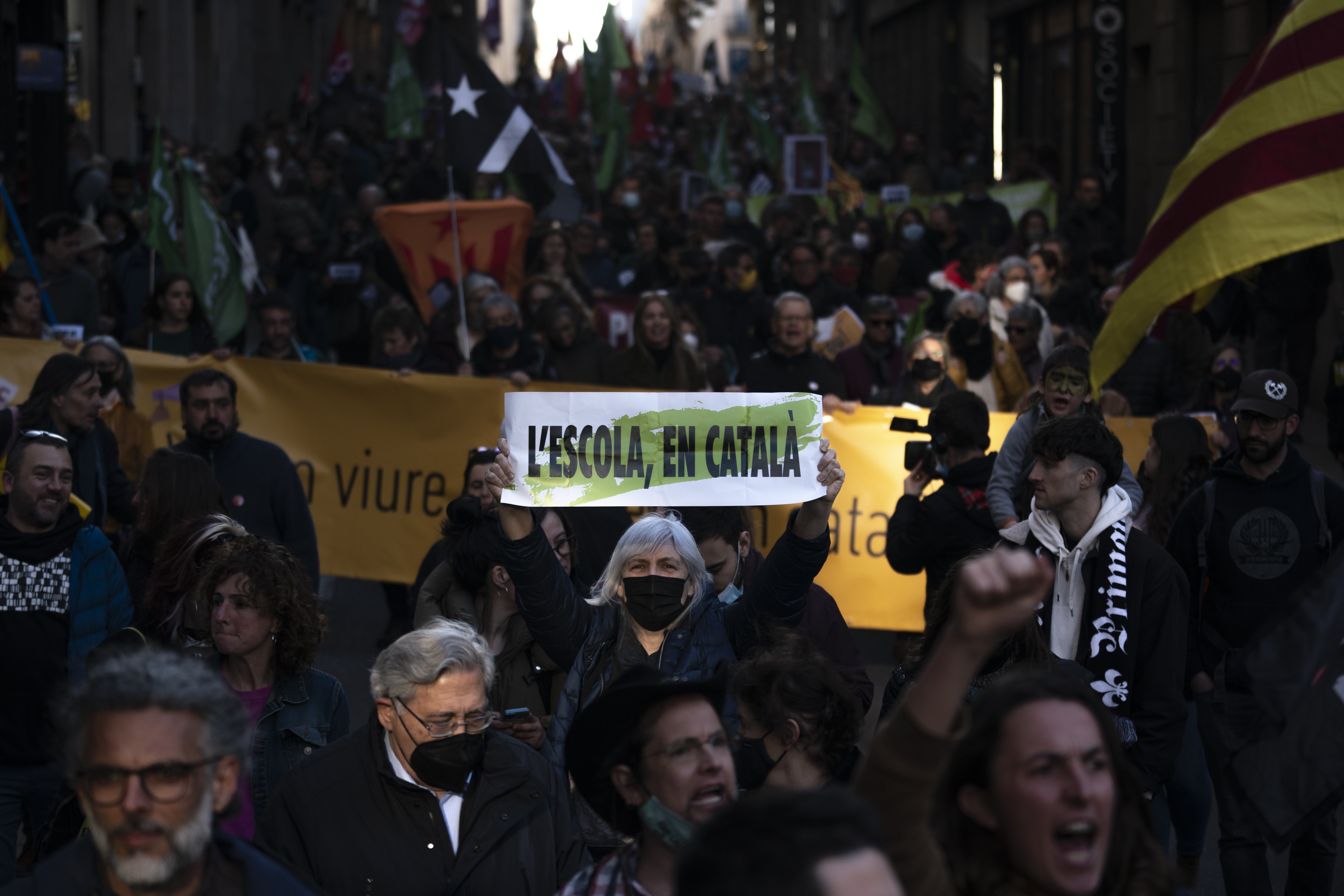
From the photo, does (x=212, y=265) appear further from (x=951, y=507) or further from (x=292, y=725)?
(x=292, y=725)

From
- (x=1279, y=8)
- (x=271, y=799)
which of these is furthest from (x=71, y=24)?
(x=271, y=799)

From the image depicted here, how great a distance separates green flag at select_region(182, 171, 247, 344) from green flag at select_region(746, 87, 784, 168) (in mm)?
11453

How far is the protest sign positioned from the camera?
4.79 metres

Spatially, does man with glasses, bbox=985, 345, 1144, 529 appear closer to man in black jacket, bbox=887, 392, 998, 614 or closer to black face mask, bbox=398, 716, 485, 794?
man in black jacket, bbox=887, 392, 998, 614

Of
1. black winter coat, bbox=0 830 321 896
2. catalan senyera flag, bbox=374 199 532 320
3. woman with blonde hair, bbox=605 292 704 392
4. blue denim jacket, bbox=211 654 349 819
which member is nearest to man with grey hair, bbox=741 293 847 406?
woman with blonde hair, bbox=605 292 704 392

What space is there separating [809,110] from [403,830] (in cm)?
1851

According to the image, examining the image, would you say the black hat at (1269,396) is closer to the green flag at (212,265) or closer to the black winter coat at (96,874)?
the black winter coat at (96,874)

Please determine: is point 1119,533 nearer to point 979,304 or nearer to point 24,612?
point 24,612

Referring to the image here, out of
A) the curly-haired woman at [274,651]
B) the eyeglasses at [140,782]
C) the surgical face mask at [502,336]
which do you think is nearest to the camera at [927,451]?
the curly-haired woman at [274,651]

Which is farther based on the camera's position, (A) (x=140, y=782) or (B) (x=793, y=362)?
(B) (x=793, y=362)

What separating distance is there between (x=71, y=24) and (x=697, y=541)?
66.0ft

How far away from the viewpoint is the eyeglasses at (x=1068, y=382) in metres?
6.42

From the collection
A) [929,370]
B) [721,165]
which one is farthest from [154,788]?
[721,165]

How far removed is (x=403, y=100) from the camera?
1711 cm
